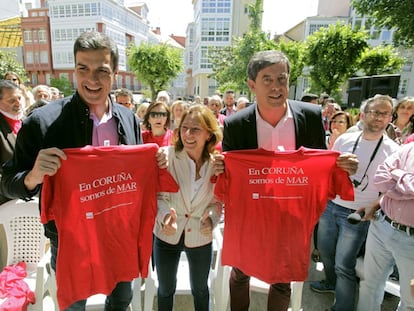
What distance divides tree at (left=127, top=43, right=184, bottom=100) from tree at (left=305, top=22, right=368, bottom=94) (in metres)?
11.7

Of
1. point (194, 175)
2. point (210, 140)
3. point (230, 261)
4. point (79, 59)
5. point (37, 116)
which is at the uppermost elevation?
point (79, 59)

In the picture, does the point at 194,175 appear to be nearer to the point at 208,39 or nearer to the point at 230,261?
the point at 230,261

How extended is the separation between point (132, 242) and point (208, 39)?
1567 inches

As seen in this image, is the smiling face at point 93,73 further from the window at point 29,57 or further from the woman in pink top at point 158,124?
the window at point 29,57

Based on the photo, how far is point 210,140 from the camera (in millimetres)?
2100

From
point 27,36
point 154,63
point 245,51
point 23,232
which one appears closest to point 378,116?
point 23,232

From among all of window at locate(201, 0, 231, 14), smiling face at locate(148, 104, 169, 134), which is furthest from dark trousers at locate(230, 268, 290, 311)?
window at locate(201, 0, 231, 14)

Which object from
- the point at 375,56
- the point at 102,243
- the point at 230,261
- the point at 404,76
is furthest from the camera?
the point at 404,76

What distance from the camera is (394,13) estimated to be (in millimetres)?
10023

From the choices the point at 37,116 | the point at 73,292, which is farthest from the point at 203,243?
the point at 37,116

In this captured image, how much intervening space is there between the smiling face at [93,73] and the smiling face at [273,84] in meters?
1.01

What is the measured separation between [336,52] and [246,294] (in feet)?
54.8

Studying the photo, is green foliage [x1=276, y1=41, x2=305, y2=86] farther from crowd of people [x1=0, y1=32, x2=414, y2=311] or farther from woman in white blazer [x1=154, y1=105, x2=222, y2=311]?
woman in white blazer [x1=154, y1=105, x2=222, y2=311]

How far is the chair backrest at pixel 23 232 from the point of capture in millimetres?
2512
